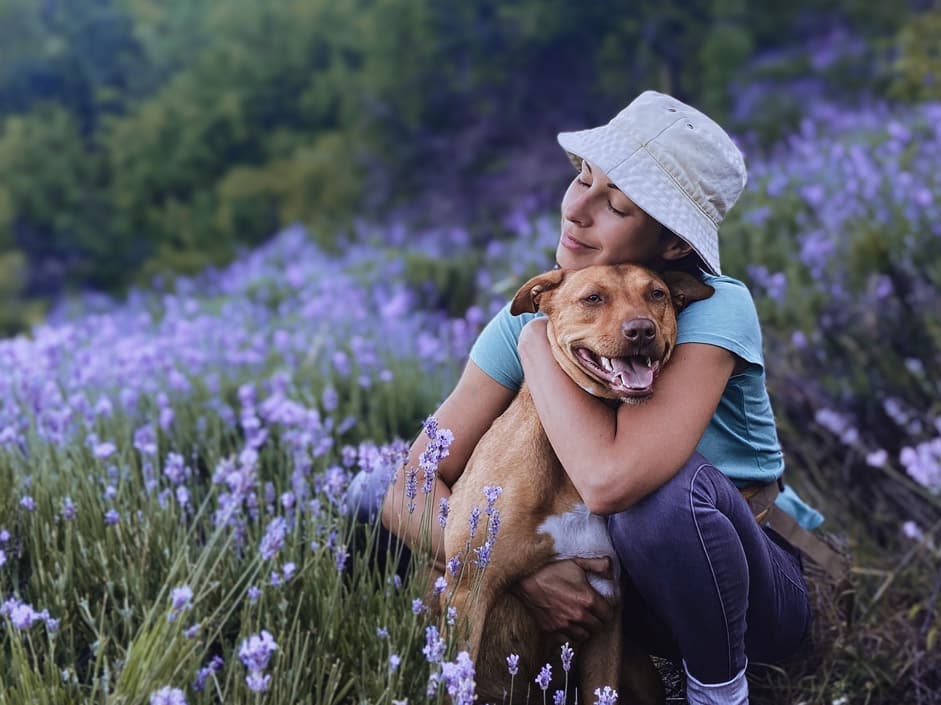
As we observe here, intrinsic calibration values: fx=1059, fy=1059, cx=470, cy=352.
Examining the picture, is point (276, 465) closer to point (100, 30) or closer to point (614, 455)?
point (614, 455)

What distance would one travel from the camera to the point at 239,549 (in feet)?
9.39

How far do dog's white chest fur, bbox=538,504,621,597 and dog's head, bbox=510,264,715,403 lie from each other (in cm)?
30

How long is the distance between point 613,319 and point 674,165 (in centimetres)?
45

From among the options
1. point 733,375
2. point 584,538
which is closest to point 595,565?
point 584,538

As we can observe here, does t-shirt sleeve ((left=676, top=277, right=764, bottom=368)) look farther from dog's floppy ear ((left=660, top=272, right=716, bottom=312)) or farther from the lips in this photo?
the lips

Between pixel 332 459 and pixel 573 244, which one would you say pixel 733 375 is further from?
pixel 332 459

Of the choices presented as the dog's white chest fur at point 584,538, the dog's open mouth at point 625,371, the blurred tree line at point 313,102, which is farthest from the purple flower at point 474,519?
the blurred tree line at point 313,102

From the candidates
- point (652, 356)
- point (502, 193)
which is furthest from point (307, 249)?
point (652, 356)

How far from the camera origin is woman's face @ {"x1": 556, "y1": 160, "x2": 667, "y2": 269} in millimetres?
2510

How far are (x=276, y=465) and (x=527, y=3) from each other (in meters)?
10.7

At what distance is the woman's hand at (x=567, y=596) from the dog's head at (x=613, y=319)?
1.35 feet

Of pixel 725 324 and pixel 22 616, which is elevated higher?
pixel 725 324

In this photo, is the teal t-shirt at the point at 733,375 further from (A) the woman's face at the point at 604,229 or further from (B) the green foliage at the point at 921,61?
(B) the green foliage at the point at 921,61

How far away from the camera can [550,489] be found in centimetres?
241
